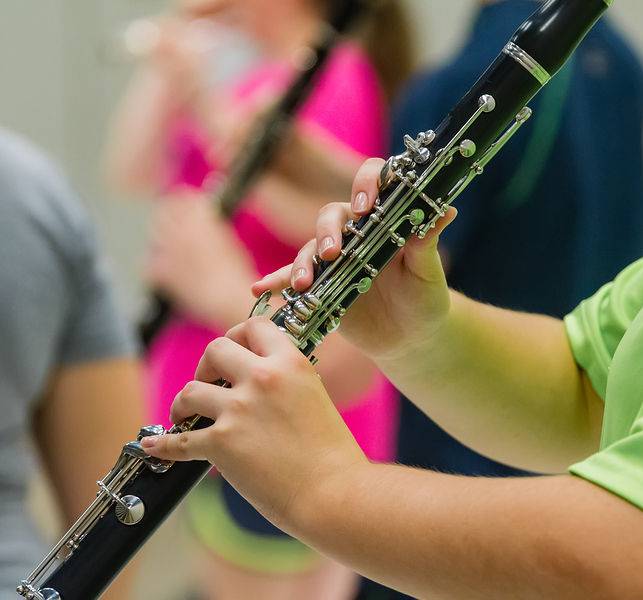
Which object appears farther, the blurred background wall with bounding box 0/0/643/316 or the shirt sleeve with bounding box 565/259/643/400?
the blurred background wall with bounding box 0/0/643/316

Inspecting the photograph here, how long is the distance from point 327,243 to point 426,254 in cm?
7

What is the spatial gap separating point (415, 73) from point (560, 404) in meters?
1.01

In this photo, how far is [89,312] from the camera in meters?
1.07

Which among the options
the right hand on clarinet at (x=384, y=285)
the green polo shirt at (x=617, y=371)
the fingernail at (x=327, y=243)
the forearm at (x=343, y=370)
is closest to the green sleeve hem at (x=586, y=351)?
the green polo shirt at (x=617, y=371)

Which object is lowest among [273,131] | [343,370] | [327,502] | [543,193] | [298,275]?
[327,502]

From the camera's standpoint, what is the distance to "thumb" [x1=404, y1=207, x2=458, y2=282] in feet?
2.30

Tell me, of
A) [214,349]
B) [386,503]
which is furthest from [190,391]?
[386,503]

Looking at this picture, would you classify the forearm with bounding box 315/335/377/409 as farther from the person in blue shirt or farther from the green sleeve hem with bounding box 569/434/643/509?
the green sleeve hem with bounding box 569/434/643/509

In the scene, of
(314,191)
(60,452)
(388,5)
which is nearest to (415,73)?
(388,5)

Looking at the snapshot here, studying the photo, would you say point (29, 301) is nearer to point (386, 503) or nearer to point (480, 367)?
point (480, 367)

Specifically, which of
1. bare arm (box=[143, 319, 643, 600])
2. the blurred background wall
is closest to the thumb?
bare arm (box=[143, 319, 643, 600])

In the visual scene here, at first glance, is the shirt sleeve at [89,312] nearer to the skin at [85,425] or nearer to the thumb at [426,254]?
the skin at [85,425]

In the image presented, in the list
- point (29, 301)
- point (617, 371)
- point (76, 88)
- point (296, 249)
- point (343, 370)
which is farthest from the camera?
point (76, 88)

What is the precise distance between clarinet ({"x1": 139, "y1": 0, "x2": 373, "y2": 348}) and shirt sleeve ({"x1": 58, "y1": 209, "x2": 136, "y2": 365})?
52 cm
